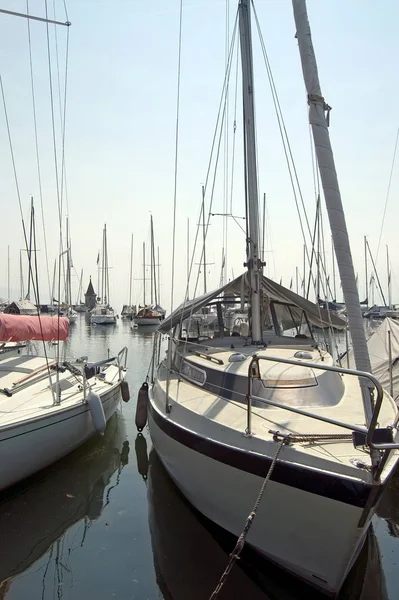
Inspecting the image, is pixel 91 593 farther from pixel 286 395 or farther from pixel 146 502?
pixel 286 395

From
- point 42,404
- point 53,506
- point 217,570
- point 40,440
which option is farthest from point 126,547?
point 42,404

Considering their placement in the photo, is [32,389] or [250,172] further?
[32,389]

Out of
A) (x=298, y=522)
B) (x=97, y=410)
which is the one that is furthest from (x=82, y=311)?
(x=298, y=522)

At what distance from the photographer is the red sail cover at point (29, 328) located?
9508mm

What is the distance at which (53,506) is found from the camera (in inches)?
258

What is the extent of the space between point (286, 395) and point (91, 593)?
318 centimetres

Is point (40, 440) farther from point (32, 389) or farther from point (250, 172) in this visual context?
point (250, 172)

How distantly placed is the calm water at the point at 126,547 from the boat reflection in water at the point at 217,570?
0.04ft

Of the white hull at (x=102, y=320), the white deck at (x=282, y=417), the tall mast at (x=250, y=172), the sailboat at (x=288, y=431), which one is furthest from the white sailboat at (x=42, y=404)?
the white hull at (x=102, y=320)

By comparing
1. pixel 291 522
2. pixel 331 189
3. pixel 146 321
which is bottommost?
pixel 291 522

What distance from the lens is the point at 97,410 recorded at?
8.08 metres

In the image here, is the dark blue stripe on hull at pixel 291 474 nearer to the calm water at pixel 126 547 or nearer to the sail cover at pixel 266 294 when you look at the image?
the calm water at pixel 126 547

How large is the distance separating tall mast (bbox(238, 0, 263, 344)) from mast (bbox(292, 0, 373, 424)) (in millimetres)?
2445

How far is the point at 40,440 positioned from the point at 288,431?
404 centimetres
